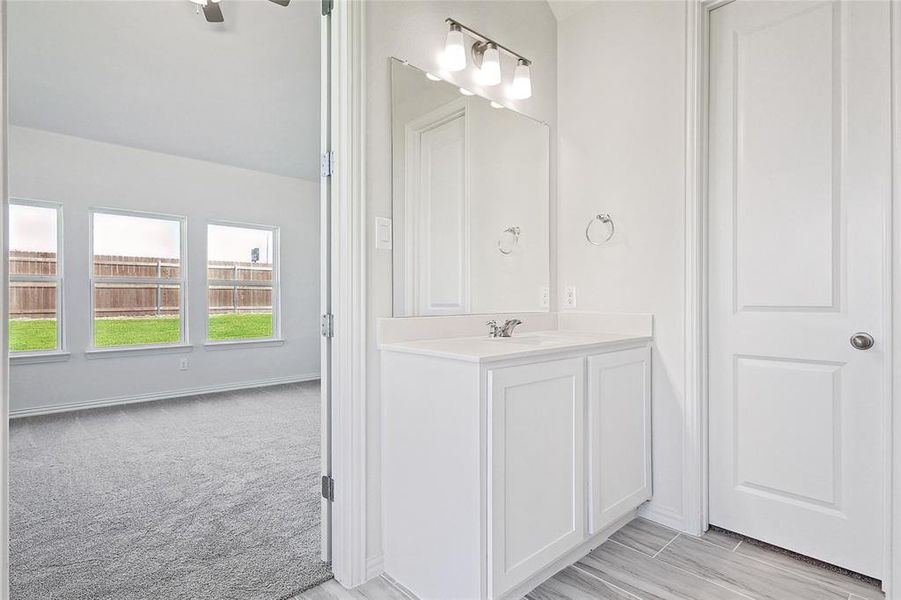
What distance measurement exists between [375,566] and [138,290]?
4444 mm

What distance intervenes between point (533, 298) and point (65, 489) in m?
2.73

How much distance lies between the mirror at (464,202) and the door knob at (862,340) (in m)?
1.23

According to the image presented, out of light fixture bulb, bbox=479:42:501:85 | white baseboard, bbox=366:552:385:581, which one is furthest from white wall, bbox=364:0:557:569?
light fixture bulb, bbox=479:42:501:85

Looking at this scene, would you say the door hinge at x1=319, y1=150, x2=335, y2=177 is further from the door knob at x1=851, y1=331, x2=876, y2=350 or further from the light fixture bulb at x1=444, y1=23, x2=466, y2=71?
the door knob at x1=851, y1=331, x2=876, y2=350

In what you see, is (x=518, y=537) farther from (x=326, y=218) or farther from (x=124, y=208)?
(x=124, y=208)

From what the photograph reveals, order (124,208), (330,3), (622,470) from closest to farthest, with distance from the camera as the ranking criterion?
(330,3) < (622,470) < (124,208)

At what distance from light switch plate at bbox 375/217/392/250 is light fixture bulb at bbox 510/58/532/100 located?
99cm

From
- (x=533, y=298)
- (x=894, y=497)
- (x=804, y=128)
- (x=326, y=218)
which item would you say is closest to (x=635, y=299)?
(x=533, y=298)

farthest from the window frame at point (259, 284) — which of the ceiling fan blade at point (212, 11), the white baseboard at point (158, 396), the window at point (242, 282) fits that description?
the ceiling fan blade at point (212, 11)

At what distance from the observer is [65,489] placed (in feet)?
8.50

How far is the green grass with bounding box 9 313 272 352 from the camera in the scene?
14.0ft

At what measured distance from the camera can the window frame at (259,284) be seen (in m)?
5.23

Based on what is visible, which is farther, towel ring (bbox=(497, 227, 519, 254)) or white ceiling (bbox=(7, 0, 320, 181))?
white ceiling (bbox=(7, 0, 320, 181))

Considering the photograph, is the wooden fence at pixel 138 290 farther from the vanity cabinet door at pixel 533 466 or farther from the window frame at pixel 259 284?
the vanity cabinet door at pixel 533 466
